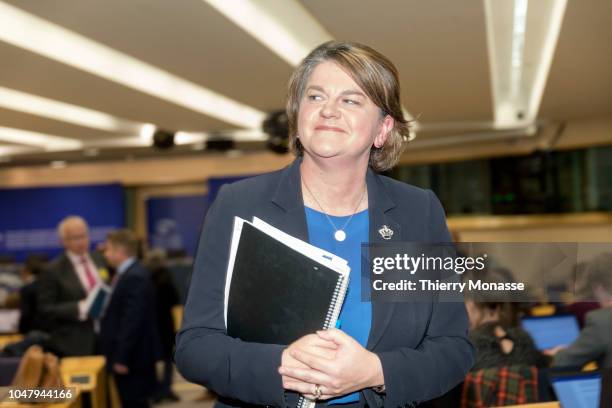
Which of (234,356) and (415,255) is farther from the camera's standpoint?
(415,255)

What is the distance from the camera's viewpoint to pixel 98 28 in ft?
18.9

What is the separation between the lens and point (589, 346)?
393 cm

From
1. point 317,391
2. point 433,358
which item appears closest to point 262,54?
point 433,358

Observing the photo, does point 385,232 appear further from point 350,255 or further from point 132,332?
point 132,332

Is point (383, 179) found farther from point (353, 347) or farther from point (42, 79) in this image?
point (42, 79)

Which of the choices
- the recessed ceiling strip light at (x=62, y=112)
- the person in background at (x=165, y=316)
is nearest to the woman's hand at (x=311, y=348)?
the person in background at (x=165, y=316)

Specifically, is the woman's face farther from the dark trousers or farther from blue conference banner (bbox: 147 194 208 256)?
blue conference banner (bbox: 147 194 208 256)

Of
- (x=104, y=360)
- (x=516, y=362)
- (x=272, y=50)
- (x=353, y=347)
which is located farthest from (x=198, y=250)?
(x=272, y=50)

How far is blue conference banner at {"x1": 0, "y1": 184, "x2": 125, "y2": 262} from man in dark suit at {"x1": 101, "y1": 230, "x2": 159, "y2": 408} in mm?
9666

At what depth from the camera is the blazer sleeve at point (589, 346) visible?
12.8 feet

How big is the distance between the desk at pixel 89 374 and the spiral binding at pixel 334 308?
323cm

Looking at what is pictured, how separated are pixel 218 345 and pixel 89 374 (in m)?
3.74

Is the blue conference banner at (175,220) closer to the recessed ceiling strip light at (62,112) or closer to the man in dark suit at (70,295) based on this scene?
the recessed ceiling strip light at (62,112)

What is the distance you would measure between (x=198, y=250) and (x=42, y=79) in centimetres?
679
